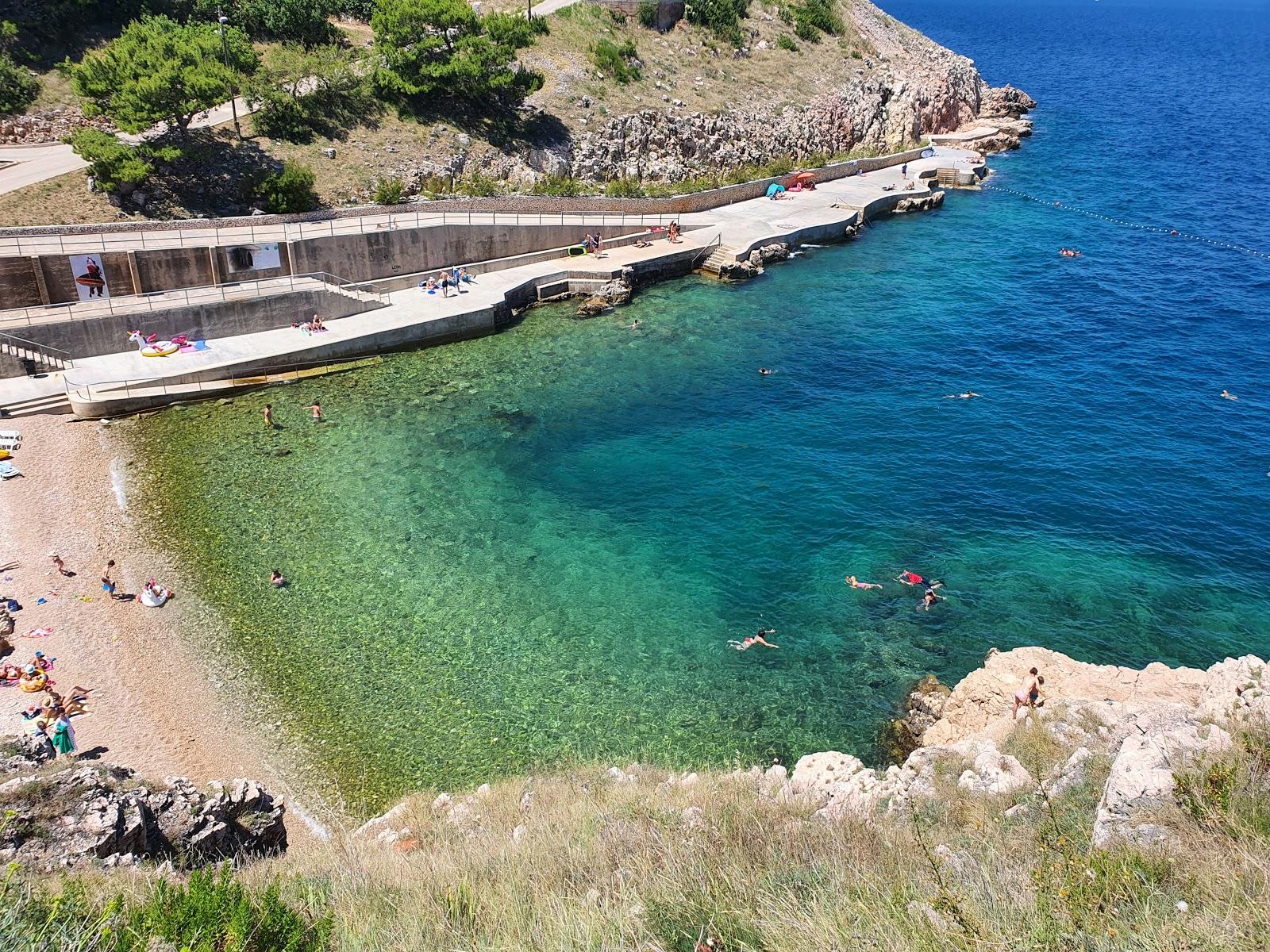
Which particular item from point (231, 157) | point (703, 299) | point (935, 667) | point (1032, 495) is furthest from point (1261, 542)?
point (231, 157)

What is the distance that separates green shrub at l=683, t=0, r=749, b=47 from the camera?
60.6 m

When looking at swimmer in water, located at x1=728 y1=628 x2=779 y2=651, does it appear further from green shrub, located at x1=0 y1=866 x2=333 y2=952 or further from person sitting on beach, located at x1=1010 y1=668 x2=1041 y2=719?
green shrub, located at x1=0 y1=866 x2=333 y2=952

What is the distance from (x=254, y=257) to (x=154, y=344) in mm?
5396

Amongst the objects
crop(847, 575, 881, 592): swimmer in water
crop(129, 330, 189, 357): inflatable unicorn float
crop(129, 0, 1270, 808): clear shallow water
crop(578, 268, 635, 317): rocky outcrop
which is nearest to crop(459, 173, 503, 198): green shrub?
crop(578, 268, 635, 317): rocky outcrop

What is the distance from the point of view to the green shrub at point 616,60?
53.0 metres

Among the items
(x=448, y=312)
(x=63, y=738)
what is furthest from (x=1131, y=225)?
(x=63, y=738)

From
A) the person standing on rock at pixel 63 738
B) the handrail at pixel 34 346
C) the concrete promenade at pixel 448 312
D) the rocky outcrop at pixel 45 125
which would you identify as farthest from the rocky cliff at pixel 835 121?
the person standing on rock at pixel 63 738

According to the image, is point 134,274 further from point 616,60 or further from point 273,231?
point 616,60

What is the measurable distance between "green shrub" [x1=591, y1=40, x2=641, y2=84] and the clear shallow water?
18.2 m

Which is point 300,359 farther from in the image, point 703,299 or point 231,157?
point 703,299

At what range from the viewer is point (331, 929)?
10.1m

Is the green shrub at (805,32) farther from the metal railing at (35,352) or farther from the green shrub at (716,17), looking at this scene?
the metal railing at (35,352)

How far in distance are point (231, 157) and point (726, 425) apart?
26567 millimetres

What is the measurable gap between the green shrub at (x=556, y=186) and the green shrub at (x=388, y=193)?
6.93 m
